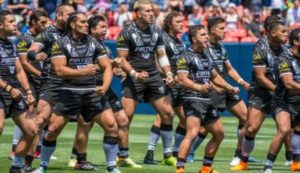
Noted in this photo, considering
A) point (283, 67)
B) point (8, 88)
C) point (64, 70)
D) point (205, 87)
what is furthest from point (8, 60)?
point (283, 67)

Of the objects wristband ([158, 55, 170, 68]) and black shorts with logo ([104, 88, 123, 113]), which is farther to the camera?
wristband ([158, 55, 170, 68])

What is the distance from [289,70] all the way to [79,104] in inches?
117

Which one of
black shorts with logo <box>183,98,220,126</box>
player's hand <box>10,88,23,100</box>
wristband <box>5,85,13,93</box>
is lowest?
black shorts with logo <box>183,98,220,126</box>

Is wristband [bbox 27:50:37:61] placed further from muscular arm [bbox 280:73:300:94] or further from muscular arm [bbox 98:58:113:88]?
muscular arm [bbox 280:73:300:94]

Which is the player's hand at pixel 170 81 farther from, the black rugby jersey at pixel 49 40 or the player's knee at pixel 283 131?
the player's knee at pixel 283 131

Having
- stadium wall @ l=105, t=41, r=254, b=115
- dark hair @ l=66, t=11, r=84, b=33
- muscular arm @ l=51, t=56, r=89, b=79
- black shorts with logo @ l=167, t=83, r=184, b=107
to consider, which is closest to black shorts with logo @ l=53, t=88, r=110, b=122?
muscular arm @ l=51, t=56, r=89, b=79

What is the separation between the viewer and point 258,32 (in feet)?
98.2

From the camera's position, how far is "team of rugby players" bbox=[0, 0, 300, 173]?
13492 mm

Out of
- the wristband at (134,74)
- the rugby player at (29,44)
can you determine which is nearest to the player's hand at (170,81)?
the wristband at (134,74)

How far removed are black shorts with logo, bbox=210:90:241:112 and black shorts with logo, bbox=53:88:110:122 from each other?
126 inches

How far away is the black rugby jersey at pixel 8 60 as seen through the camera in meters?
13.6

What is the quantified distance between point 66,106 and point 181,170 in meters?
1.74

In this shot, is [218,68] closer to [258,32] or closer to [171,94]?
[171,94]

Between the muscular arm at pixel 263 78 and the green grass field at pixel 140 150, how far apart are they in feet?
4.06
